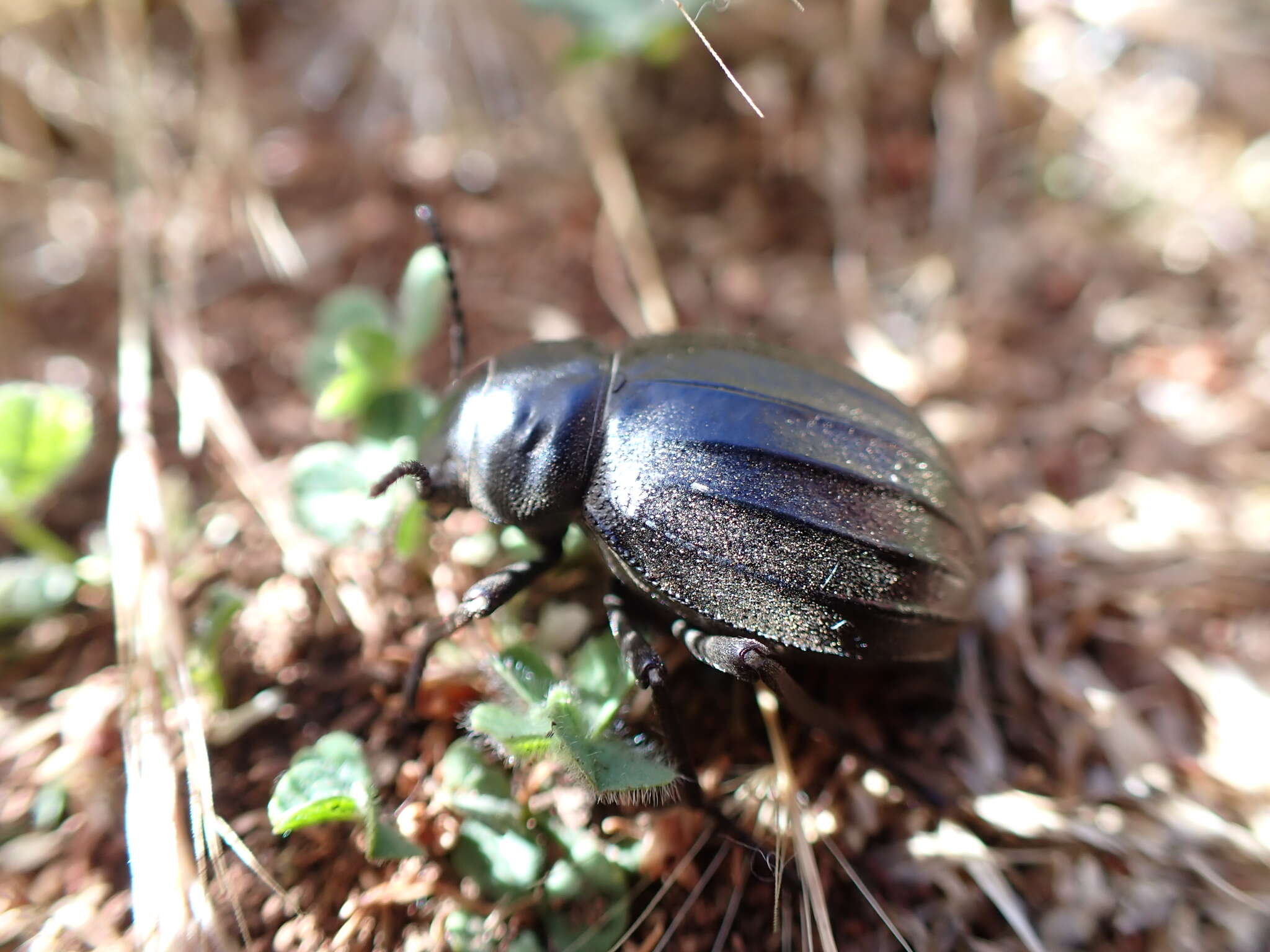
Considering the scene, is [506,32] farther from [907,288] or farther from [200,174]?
[907,288]

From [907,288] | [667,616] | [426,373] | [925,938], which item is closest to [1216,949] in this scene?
[925,938]

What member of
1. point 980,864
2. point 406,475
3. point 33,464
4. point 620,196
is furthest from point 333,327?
point 980,864

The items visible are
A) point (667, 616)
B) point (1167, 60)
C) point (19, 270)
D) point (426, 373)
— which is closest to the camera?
point (667, 616)

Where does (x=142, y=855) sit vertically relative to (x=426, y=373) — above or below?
below

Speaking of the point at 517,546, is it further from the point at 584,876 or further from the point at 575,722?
the point at 584,876

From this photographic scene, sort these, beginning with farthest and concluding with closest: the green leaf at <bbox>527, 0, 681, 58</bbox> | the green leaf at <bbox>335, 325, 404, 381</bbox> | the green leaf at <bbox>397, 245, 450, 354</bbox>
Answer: the green leaf at <bbox>527, 0, 681, 58</bbox> < the green leaf at <bbox>397, 245, 450, 354</bbox> < the green leaf at <bbox>335, 325, 404, 381</bbox>

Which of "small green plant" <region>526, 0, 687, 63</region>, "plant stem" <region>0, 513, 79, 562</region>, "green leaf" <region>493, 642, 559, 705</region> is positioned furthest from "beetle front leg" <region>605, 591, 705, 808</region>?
"small green plant" <region>526, 0, 687, 63</region>

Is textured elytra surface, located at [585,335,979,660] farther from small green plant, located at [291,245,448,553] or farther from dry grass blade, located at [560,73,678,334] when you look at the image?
dry grass blade, located at [560,73,678,334]
